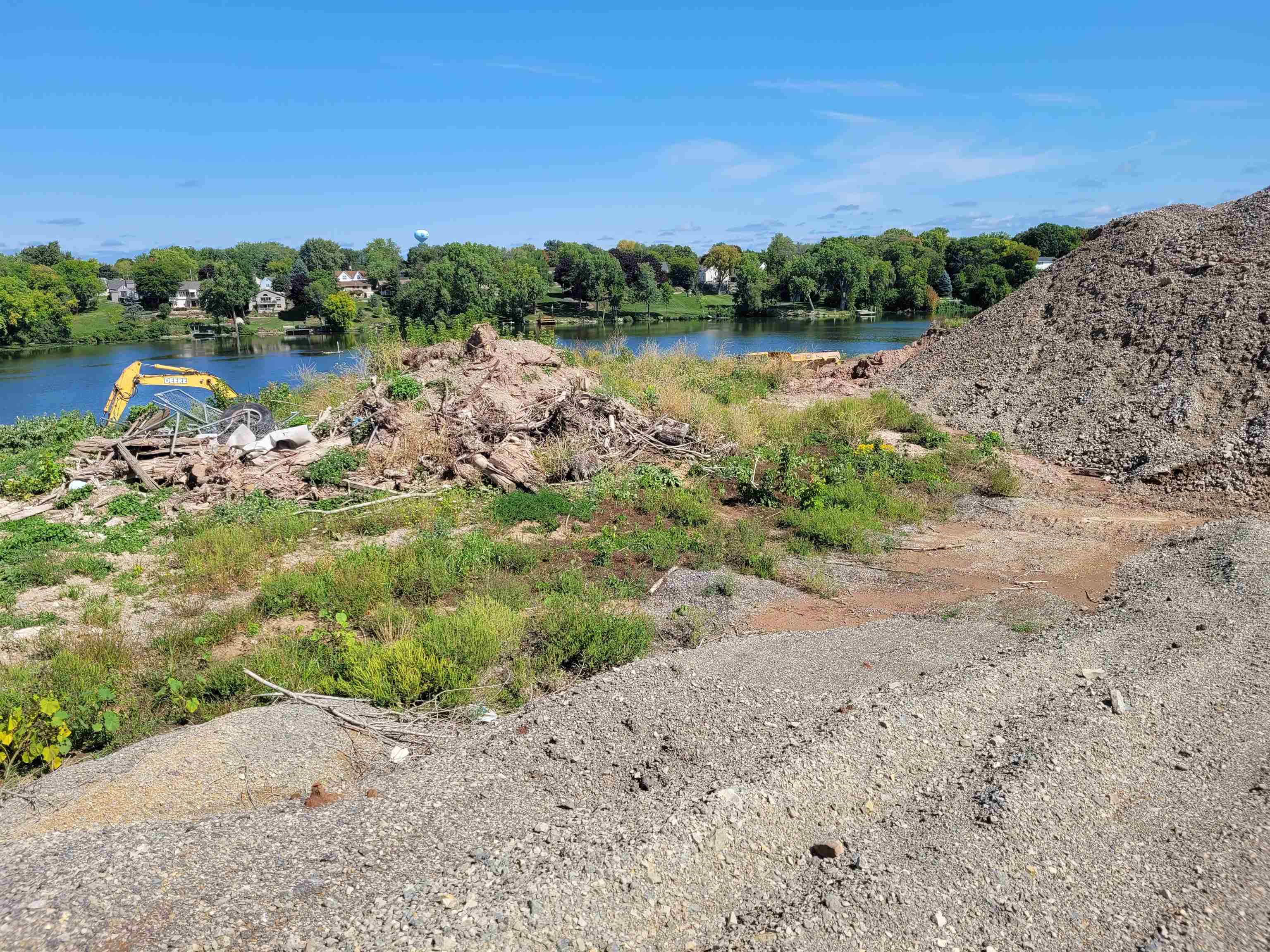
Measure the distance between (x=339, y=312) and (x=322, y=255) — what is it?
47558 millimetres

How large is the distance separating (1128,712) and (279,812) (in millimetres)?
5300

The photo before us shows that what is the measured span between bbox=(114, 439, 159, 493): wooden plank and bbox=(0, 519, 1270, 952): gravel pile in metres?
8.27

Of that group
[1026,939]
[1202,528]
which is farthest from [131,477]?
[1202,528]

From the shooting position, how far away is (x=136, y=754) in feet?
16.4

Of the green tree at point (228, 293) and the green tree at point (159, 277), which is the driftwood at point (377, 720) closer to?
the green tree at point (228, 293)

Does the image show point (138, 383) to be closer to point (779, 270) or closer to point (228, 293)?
point (228, 293)

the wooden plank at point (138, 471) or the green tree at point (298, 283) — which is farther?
the green tree at point (298, 283)

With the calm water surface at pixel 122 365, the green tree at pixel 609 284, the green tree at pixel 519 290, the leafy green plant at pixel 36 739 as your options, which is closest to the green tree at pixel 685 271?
the green tree at pixel 609 284

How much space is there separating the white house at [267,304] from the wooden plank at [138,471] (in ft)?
216

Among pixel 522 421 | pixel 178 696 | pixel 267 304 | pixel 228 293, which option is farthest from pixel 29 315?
pixel 178 696

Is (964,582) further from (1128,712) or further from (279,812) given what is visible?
(279,812)

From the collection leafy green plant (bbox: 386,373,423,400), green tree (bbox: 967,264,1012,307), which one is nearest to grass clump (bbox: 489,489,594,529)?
leafy green plant (bbox: 386,373,423,400)

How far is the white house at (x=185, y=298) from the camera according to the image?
245 feet

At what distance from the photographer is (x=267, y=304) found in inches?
2840
